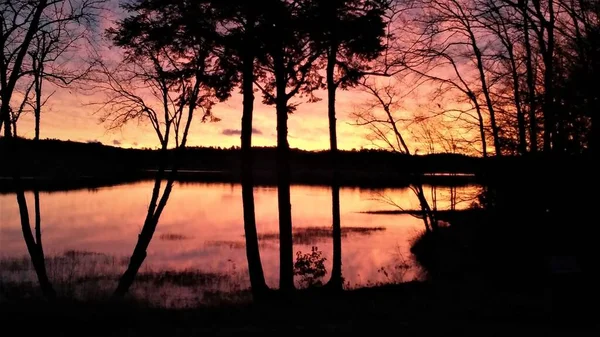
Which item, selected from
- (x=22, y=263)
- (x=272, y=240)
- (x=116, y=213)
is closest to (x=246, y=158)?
(x=22, y=263)

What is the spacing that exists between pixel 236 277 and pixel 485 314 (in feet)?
56.1

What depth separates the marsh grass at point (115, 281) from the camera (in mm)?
21444

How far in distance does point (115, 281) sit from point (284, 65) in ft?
39.5

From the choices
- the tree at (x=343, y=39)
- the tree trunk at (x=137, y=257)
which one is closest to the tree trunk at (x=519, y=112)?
the tree at (x=343, y=39)

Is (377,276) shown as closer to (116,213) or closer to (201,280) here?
(201,280)

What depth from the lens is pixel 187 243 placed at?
38.9 metres

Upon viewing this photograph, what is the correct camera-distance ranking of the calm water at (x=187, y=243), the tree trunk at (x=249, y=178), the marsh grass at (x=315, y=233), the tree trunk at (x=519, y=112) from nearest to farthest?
the tree trunk at (x=249, y=178) < the tree trunk at (x=519, y=112) < the calm water at (x=187, y=243) < the marsh grass at (x=315, y=233)

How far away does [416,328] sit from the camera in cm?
948

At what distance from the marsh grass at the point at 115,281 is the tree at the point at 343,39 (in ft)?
15.8

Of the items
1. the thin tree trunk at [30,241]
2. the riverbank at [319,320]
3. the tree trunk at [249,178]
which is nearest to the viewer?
the riverbank at [319,320]

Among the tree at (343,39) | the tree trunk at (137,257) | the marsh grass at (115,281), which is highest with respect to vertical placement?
the tree at (343,39)

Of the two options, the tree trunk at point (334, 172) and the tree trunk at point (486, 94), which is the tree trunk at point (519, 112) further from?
the tree trunk at point (334, 172)

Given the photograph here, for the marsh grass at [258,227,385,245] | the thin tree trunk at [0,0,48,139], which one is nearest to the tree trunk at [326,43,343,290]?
the thin tree trunk at [0,0,48,139]

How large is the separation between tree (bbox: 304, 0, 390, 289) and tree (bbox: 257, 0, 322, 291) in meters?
0.49
